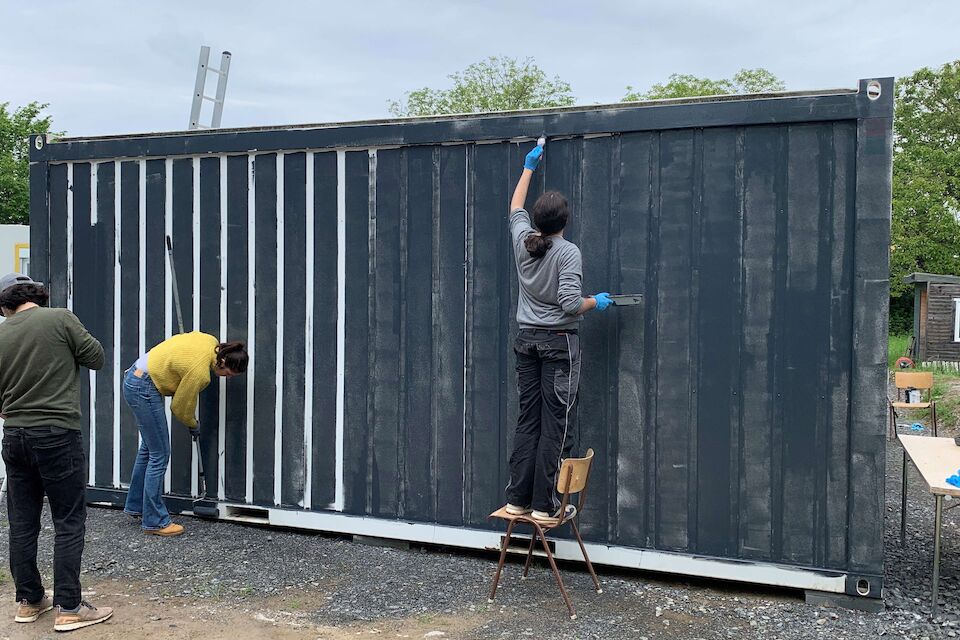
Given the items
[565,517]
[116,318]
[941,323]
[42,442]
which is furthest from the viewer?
[941,323]

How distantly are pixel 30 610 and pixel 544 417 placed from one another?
104 inches

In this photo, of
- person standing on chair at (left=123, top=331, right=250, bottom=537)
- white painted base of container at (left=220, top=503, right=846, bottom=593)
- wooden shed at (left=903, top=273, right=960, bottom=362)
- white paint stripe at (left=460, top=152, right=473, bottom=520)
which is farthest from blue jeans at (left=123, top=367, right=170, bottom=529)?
wooden shed at (left=903, top=273, right=960, bottom=362)

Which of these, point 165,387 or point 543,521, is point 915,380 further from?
point 165,387

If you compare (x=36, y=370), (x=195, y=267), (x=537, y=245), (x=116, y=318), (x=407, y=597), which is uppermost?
(x=537, y=245)

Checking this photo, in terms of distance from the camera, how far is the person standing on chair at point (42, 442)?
12.2ft

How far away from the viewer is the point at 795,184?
4.13 meters

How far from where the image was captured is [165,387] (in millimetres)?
5094

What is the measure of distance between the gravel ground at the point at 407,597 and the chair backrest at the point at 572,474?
627 millimetres

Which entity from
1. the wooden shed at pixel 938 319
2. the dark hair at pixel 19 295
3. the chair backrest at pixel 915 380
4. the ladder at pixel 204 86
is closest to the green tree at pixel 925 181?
the wooden shed at pixel 938 319

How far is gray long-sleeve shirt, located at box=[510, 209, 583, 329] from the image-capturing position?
405 cm

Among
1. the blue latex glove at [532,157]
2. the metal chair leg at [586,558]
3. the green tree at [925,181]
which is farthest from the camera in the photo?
the green tree at [925,181]

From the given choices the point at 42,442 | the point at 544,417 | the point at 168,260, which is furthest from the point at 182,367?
the point at 544,417

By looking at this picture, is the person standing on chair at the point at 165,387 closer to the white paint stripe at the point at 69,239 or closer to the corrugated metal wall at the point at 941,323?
the white paint stripe at the point at 69,239

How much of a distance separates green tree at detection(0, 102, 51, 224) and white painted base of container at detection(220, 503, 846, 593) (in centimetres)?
2693
